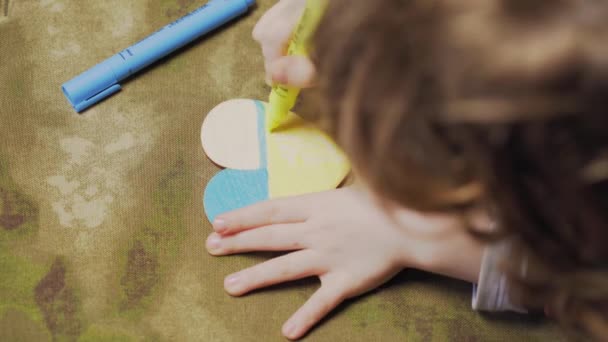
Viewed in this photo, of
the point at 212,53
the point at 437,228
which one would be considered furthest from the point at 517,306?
the point at 212,53

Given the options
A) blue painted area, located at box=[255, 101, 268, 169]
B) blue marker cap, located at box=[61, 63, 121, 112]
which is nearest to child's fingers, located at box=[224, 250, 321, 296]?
blue painted area, located at box=[255, 101, 268, 169]

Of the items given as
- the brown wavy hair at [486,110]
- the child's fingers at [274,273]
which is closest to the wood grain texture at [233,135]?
the child's fingers at [274,273]

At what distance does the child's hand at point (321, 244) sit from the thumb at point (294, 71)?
0.44ft

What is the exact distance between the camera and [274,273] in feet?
1.99

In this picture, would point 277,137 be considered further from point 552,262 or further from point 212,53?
point 552,262

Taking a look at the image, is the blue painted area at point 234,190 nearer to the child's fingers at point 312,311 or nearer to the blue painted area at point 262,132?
A: the blue painted area at point 262,132

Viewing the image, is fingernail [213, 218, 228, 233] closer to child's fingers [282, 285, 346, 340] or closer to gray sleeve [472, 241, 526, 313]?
child's fingers [282, 285, 346, 340]

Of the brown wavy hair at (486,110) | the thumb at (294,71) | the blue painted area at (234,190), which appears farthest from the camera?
the blue painted area at (234,190)

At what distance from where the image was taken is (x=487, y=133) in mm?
370

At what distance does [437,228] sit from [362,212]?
8 centimetres

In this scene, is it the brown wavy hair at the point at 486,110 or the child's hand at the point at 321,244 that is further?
the child's hand at the point at 321,244

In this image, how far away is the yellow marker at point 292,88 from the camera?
0.56 metres

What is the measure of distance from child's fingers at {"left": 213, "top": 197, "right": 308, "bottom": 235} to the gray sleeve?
0.60ft

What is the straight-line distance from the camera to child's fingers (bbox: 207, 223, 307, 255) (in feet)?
2.03
